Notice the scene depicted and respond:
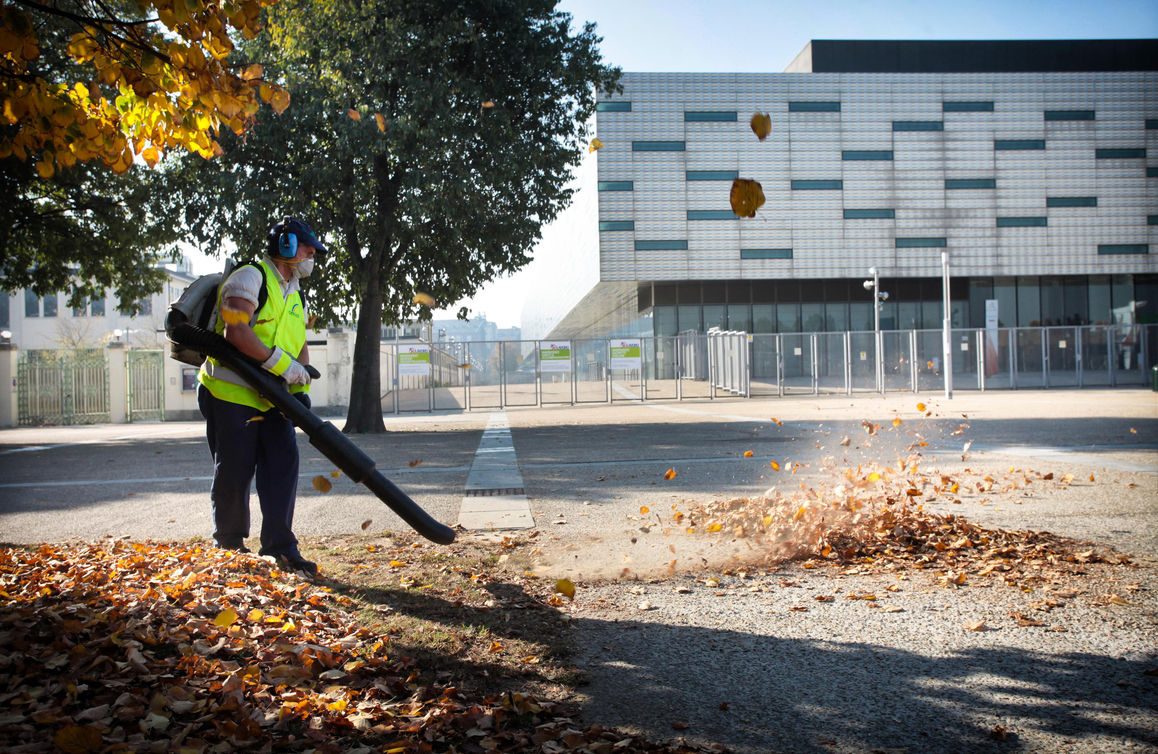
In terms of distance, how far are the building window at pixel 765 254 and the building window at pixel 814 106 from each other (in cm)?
725

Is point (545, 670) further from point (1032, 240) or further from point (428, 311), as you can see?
point (1032, 240)

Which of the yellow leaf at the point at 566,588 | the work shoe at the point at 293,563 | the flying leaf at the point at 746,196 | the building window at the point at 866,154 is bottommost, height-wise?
the yellow leaf at the point at 566,588

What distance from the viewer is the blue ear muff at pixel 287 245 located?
4.96m

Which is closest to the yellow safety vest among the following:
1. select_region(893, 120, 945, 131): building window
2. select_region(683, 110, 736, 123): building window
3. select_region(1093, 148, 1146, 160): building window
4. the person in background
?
the person in background

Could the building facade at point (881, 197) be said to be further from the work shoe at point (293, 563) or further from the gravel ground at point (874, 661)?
the gravel ground at point (874, 661)

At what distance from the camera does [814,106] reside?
4612cm

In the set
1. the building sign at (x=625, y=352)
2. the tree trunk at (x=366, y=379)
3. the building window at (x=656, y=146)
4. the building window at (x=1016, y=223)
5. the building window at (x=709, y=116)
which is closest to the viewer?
the tree trunk at (x=366, y=379)

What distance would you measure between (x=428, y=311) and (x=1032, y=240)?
3868 cm

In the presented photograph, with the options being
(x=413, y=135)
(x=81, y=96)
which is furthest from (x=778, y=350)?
(x=81, y=96)

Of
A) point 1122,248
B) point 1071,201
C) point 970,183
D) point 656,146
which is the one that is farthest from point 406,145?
point 1122,248

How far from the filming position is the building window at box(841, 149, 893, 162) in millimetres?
46312

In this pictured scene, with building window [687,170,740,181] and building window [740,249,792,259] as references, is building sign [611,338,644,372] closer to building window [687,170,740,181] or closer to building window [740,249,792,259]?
building window [740,249,792,259]

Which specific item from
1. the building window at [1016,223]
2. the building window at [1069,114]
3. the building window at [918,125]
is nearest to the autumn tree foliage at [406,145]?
the building window at [918,125]

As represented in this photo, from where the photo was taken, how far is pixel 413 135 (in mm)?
15969
